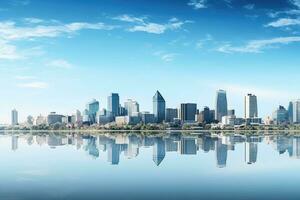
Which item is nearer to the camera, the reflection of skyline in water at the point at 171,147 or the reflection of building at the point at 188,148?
the reflection of skyline in water at the point at 171,147

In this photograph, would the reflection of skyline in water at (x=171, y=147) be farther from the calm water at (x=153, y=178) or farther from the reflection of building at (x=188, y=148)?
the calm water at (x=153, y=178)

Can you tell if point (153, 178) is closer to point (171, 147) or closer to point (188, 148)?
point (188, 148)

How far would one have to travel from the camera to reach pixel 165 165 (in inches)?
1515

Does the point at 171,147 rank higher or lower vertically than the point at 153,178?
lower

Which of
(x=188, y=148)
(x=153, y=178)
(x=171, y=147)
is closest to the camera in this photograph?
(x=153, y=178)

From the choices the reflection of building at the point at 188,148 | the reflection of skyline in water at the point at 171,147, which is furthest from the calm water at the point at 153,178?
the reflection of building at the point at 188,148

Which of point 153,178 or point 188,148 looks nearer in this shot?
point 153,178

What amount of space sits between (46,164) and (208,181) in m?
17.3

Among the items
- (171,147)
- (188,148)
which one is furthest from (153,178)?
(171,147)

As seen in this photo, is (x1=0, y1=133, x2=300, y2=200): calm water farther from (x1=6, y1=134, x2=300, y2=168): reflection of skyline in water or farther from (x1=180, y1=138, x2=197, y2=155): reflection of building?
(x1=180, y1=138, x2=197, y2=155): reflection of building

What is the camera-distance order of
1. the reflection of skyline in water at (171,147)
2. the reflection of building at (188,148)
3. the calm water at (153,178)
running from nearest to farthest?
1. the calm water at (153,178)
2. the reflection of skyline in water at (171,147)
3. the reflection of building at (188,148)

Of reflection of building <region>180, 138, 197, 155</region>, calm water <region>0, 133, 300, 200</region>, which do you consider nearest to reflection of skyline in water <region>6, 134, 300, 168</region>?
reflection of building <region>180, 138, 197, 155</region>

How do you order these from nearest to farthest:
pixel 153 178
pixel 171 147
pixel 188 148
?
1. pixel 153 178
2. pixel 188 148
3. pixel 171 147

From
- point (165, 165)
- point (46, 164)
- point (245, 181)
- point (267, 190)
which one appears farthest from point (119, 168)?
point (267, 190)
